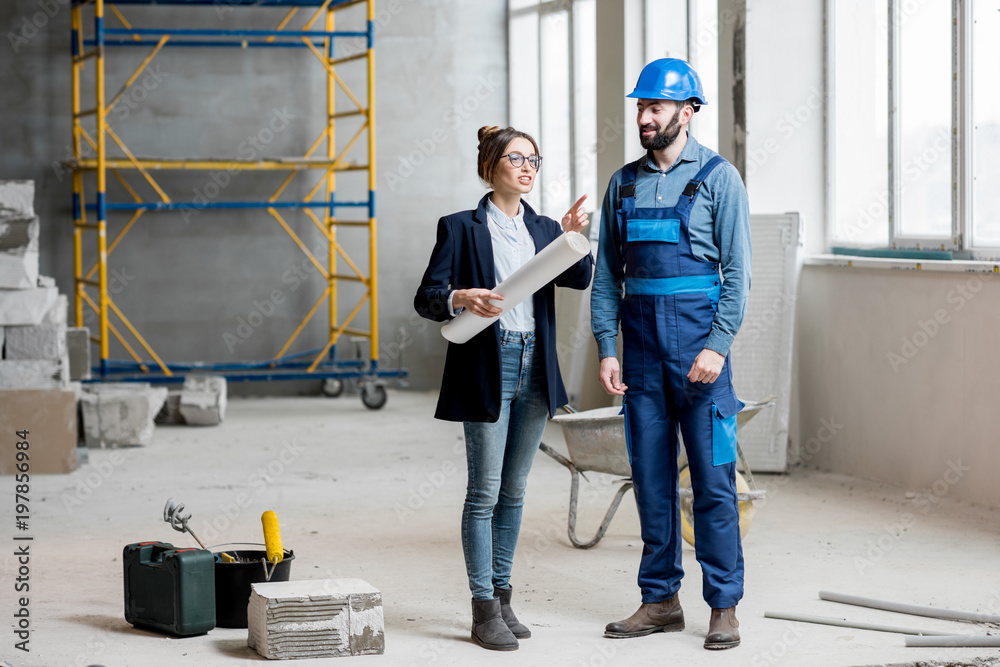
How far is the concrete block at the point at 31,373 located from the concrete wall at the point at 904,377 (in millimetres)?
4134

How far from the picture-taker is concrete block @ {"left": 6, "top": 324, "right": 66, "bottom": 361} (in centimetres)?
644

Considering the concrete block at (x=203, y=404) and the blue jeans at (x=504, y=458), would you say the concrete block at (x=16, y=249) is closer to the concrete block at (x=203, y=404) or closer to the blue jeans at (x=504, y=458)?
the concrete block at (x=203, y=404)

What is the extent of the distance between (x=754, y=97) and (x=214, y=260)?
4897 millimetres

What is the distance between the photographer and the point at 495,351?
3273mm

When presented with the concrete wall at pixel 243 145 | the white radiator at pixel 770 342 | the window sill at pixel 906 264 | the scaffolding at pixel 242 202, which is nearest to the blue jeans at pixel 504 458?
the window sill at pixel 906 264

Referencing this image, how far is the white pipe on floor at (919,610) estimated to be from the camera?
11.8 ft

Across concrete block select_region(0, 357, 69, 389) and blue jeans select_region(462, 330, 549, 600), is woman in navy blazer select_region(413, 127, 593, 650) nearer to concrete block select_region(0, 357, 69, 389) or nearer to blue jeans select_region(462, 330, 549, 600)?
blue jeans select_region(462, 330, 549, 600)

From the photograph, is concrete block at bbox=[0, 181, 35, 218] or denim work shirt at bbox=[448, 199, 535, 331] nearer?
denim work shirt at bbox=[448, 199, 535, 331]

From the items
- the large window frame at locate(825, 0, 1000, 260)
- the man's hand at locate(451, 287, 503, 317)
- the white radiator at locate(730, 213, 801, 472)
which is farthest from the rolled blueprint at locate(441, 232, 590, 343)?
the white radiator at locate(730, 213, 801, 472)

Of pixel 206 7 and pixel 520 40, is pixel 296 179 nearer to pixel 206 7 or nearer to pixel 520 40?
pixel 206 7

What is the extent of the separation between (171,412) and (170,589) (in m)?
4.86

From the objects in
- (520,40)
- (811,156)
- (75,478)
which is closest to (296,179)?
(520,40)

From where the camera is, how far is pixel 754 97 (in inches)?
251

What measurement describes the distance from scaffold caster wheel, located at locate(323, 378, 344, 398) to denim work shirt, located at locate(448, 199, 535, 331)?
6.26 metres
